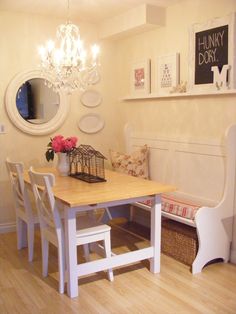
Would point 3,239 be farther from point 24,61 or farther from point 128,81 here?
point 128,81

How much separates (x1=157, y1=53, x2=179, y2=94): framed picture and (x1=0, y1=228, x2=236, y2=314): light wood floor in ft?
5.85

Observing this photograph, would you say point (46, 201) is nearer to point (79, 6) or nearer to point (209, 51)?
point (209, 51)

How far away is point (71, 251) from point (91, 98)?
2447 millimetres

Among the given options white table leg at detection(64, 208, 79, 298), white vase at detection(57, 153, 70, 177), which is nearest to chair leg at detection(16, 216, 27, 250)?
white vase at detection(57, 153, 70, 177)

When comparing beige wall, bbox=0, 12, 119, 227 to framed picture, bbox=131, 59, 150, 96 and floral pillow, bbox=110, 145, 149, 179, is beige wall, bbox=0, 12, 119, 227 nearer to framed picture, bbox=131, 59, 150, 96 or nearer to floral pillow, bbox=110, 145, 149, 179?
framed picture, bbox=131, 59, 150, 96

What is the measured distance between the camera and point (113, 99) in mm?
4801

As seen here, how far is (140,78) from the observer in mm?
4262

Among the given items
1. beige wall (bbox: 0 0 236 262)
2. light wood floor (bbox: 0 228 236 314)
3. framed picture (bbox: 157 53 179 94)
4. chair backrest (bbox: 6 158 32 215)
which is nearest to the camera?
light wood floor (bbox: 0 228 236 314)

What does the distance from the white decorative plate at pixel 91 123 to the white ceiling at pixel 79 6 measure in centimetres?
121

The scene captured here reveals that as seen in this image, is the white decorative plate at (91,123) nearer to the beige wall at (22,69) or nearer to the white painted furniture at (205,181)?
the beige wall at (22,69)

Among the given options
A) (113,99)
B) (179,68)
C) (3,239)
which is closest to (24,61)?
(113,99)

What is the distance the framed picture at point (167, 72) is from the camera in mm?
3707

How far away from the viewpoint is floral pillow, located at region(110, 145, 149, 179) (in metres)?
4.04

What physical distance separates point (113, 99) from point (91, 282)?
2.59 meters
